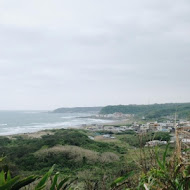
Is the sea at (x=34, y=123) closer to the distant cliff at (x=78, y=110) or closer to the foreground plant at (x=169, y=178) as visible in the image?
the foreground plant at (x=169, y=178)

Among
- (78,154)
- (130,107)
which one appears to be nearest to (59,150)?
(78,154)

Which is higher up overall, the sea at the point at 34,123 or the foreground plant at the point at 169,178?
the foreground plant at the point at 169,178

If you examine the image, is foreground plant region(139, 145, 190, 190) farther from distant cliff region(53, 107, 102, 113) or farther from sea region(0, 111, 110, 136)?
distant cliff region(53, 107, 102, 113)

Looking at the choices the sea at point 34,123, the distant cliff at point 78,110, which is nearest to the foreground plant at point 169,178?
the sea at point 34,123

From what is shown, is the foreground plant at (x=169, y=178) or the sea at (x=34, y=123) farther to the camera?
the sea at (x=34, y=123)

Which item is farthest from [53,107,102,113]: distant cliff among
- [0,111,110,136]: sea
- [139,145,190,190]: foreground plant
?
[139,145,190,190]: foreground plant

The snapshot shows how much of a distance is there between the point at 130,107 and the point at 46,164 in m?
89.4

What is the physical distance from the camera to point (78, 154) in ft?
68.8

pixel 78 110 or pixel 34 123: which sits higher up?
pixel 78 110

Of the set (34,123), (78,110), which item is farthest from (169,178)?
(78,110)

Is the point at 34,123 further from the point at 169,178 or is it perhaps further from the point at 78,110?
the point at 78,110

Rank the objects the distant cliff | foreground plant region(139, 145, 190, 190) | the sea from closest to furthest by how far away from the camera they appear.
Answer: foreground plant region(139, 145, 190, 190)
the sea
the distant cliff

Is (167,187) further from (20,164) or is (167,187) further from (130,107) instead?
(130,107)

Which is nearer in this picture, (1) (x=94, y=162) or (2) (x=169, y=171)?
(2) (x=169, y=171)
